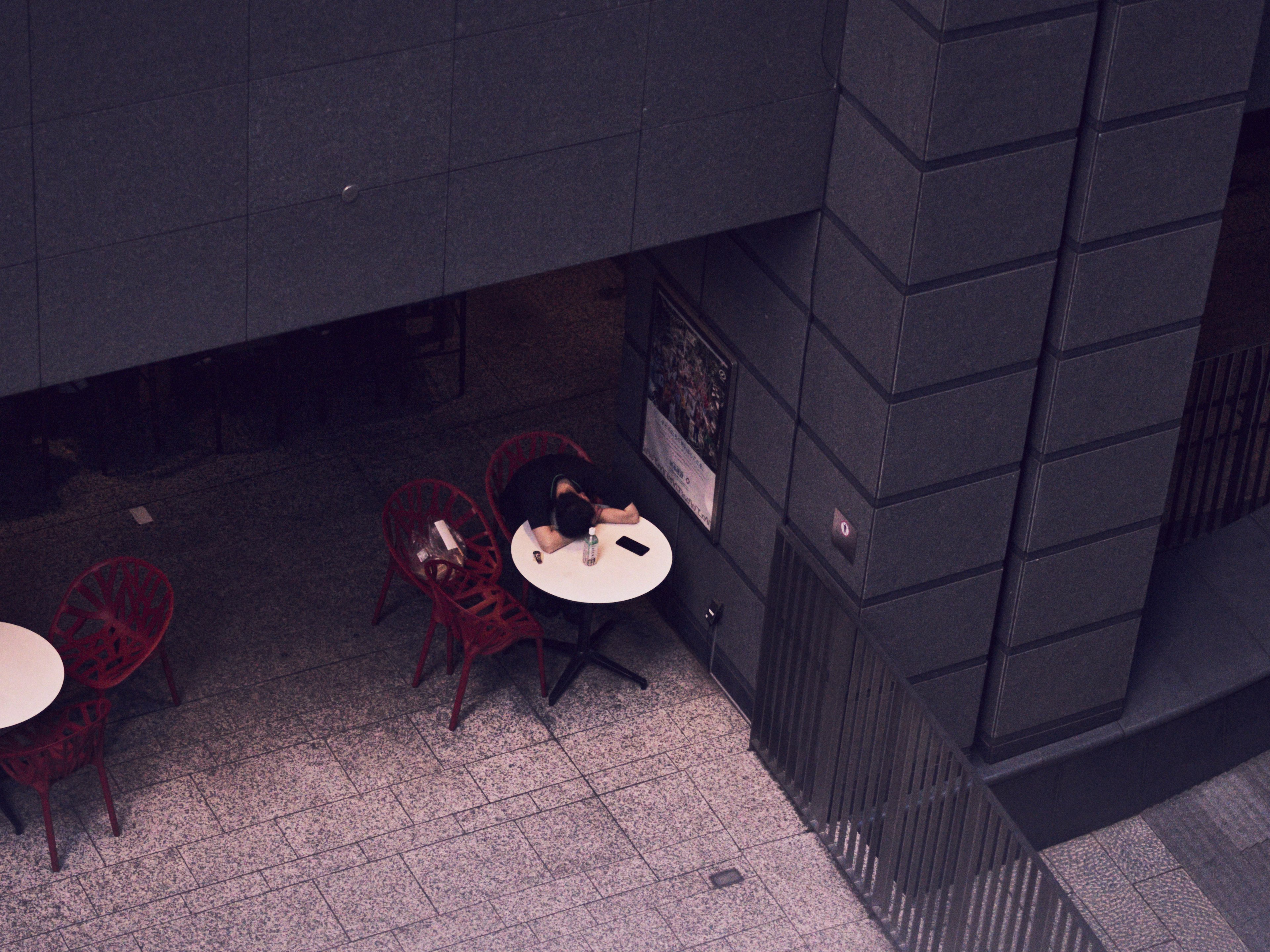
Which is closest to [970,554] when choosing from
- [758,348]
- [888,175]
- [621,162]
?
[758,348]

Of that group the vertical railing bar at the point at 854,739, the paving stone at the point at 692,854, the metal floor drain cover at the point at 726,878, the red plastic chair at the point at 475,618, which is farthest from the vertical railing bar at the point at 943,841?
the red plastic chair at the point at 475,618

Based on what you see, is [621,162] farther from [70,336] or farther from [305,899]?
[305,899]

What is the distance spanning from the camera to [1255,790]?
36.4 feet

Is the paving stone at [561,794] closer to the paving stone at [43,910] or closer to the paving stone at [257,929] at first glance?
the paving stone at [257,929]

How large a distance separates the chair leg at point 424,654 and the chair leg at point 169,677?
128cm

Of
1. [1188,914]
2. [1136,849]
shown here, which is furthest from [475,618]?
[1188,914]

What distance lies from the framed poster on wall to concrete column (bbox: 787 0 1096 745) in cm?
72

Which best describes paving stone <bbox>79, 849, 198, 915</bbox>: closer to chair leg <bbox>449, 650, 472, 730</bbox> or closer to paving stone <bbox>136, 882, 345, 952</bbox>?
paving stone <bbox>136, 882, 345, 952</bbox>

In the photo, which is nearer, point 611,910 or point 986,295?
point 986,295

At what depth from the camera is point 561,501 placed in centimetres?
1008

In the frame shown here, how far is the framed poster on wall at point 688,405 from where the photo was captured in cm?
991

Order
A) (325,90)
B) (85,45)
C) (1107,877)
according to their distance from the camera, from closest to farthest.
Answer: (85,45), (325,90), (1107,877)

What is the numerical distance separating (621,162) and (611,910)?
3.69 m

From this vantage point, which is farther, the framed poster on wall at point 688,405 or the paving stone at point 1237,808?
the paving stone at point 1237,808
